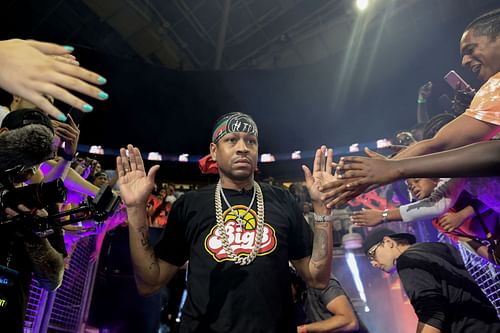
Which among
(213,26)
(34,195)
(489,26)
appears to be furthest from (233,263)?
(213,26)

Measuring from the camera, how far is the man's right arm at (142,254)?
1973mm

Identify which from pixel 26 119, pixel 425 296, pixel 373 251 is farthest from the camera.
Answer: pixel 373 251

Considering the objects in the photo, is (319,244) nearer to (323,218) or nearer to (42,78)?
(323,218)

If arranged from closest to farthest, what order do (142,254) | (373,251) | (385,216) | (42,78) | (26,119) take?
1. (42,78)
2. (26,119)
3. (142,254)
4. (385,216)
5. (373,251)

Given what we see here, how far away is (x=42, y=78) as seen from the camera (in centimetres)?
123

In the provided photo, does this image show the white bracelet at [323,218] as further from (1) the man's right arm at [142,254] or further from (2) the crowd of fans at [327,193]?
(1) the man's right arm at [142,254]

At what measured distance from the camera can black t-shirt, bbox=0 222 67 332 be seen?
1.96m

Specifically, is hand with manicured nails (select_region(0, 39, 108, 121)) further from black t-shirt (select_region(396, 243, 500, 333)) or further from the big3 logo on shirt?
black t-shirt (select_region(396, 243, 500, 333))

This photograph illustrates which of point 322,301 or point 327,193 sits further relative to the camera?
point 322,301

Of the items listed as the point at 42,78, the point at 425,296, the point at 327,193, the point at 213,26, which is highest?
the point at 213,26

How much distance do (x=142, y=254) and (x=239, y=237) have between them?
0.61m

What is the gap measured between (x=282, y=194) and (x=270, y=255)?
0.57 meters

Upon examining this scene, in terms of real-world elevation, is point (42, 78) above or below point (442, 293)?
above

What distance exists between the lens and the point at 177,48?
11.9 m
